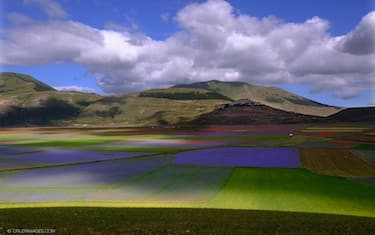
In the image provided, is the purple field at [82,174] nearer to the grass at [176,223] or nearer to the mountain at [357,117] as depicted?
the grass at [176,223]

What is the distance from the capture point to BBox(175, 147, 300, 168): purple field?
50.9 m

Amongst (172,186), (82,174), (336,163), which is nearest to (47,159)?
(82,174)

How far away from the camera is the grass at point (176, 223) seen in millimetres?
15844

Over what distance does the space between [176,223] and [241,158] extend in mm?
40850

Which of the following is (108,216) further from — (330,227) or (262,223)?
(330,227)

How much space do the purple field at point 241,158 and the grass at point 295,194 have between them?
7.82m

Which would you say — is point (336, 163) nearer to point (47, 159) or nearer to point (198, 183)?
point (198, 183)

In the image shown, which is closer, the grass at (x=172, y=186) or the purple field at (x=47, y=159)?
the grass at (x=172, y=186)

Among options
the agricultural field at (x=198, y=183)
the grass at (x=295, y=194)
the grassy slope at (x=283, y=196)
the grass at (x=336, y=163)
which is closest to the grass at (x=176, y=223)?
the agricultural field at (x=198, y=183)

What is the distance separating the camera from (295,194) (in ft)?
103

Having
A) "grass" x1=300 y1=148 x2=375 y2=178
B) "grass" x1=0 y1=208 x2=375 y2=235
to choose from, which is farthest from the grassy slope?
"grass" x1=0 y1=208 x2=375 y2=235

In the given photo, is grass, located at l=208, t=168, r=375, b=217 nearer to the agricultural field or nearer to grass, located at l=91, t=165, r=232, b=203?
the agricultural field

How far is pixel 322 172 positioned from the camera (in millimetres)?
43938

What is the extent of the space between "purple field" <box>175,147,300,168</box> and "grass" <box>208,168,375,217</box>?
7.82 meters
